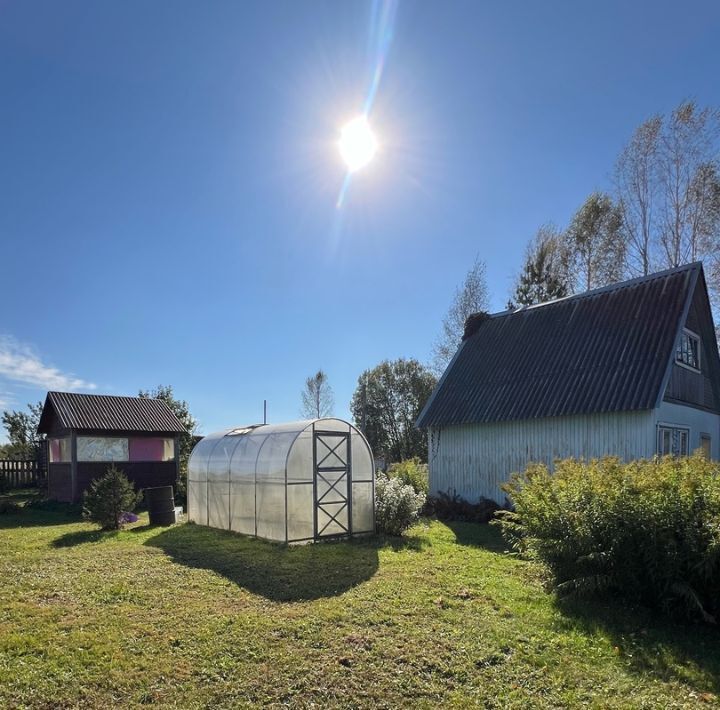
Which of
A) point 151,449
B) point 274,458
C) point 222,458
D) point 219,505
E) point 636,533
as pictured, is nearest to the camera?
point 636,533

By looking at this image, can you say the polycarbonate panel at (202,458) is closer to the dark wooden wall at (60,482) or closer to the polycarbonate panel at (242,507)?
the polycarbonate panel at (242,507)

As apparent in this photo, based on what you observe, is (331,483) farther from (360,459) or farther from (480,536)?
(480,536)

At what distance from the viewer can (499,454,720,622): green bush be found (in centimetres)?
572

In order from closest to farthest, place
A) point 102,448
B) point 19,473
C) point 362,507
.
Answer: point 362,507, point 102,448, point 19,473

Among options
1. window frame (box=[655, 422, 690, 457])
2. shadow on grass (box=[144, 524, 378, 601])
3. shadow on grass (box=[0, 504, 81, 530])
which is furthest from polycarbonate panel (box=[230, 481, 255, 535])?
window frame (box=[655, 422, 690, 457])

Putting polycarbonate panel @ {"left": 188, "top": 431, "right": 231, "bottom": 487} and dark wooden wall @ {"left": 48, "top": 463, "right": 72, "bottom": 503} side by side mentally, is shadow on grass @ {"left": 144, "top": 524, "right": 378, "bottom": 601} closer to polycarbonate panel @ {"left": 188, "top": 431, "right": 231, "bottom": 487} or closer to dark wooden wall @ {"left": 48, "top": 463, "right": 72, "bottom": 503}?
polycarbonate panel @ {"left": 188, "top": 431, "right": 231, "bottom": 487}

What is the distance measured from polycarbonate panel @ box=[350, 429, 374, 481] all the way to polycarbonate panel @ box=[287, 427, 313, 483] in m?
1.20

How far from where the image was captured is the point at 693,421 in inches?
574

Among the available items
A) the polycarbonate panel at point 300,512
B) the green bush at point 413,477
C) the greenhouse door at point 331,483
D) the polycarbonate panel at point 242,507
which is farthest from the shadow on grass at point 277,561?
the green bush at point 413,477

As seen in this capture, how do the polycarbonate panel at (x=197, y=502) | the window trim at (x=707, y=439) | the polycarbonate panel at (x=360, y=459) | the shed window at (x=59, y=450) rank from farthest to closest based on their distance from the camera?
the shed window at (x=59, y=450)
the window trim at (x=707, y=439)
the polycarbonate panel at (x=197, y=502)
the polycarbonate panel at (x=360, y=459)

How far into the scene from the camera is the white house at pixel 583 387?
1255cm

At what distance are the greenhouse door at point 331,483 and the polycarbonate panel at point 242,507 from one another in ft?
5.28

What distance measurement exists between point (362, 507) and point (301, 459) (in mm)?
1965

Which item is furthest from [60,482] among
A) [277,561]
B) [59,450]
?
[277,561]
